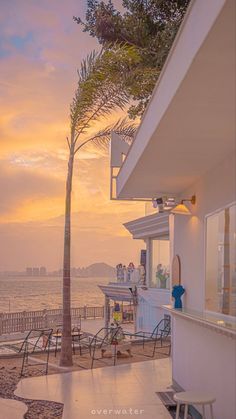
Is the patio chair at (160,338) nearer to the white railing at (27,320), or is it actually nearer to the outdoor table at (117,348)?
the outdoor table at (117,348)

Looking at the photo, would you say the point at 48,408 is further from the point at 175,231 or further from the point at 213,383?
the point at 175,231

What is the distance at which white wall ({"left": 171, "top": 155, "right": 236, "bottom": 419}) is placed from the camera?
5574mm

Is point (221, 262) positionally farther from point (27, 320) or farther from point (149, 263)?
point (27, 320)

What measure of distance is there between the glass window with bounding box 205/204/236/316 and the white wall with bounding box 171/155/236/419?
0.19m

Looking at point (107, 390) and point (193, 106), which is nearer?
point (193, 106)

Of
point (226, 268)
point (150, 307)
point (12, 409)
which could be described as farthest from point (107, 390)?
point (150, 307)

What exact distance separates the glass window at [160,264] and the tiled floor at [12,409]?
855 cm

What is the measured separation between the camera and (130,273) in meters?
20.1

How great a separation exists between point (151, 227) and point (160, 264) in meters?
1.23

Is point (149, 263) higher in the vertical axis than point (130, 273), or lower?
higher

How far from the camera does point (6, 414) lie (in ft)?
22.3

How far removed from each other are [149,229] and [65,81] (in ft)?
17.6

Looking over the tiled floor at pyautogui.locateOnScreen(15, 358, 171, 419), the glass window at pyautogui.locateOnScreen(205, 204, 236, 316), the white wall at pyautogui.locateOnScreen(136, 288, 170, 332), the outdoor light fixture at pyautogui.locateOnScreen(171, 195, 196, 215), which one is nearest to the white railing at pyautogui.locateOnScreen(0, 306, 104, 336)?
the white wall at pyautogui.locateOnScreen(136, 288, 170, 332)

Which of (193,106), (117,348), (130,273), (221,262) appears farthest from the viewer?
(130,273)
